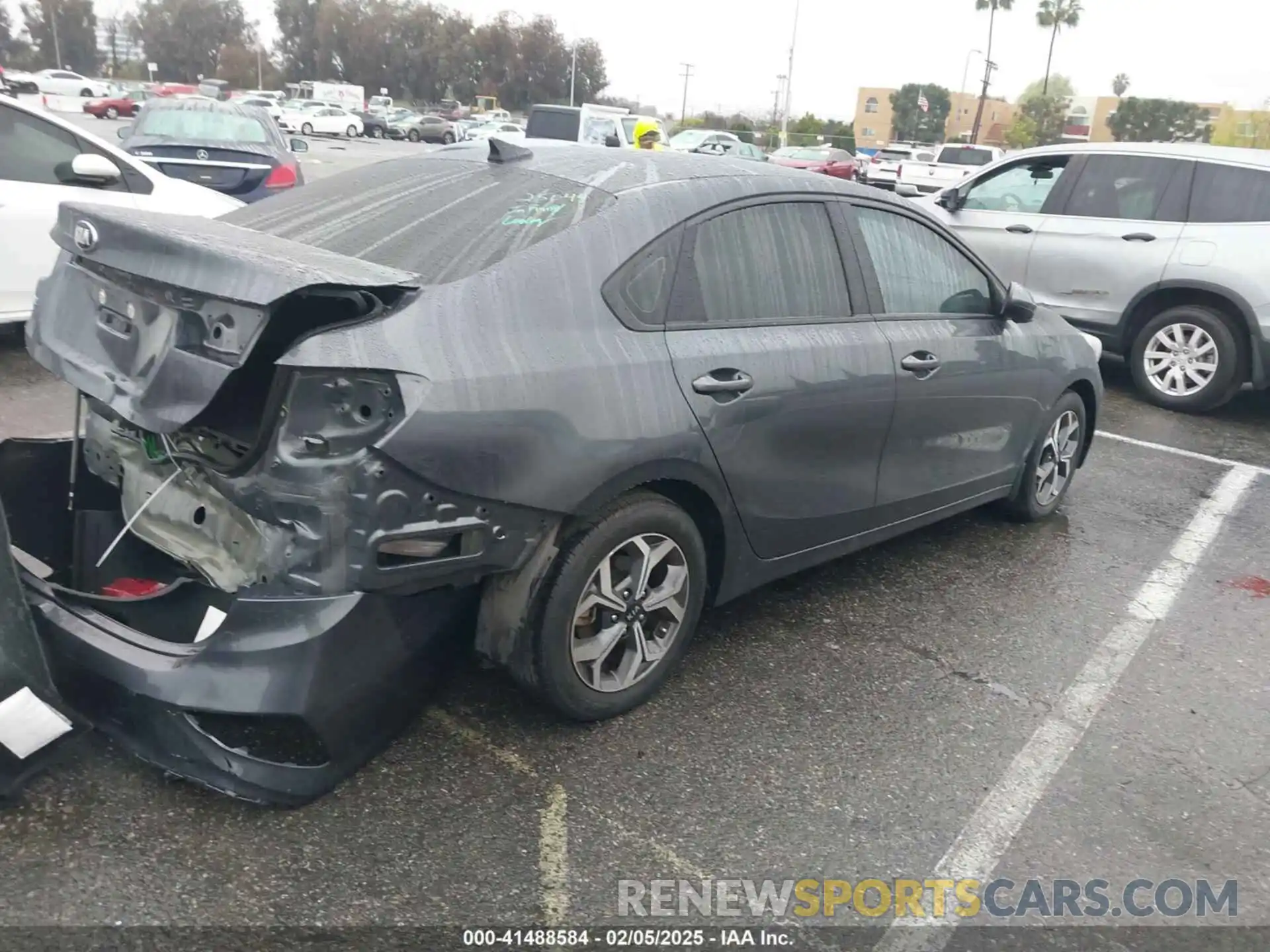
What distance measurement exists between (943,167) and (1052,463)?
73.0ft

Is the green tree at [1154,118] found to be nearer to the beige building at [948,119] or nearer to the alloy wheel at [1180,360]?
the beige building at [948,119]

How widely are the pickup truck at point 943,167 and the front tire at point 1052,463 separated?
1966cm

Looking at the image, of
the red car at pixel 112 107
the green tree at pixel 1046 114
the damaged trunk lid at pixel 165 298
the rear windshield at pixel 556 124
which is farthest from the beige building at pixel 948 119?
the damaged trunk lid at pixel 165 298

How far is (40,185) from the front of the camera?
6.17 meters

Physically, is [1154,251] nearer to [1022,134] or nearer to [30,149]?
[30,149]

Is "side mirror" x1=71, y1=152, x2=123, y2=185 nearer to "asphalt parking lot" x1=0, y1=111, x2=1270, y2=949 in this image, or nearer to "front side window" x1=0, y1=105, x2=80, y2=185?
"front side window" x1=0, y1=105, x2=80, y2=185

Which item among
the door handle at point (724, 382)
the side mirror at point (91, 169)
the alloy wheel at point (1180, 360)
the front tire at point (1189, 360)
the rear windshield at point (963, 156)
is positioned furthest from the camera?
the rear windshield at point (963, 156)

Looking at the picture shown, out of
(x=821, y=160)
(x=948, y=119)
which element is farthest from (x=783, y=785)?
(x=948, y=119)

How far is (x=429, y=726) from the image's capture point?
3.06 m

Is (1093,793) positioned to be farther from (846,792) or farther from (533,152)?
(533,152)

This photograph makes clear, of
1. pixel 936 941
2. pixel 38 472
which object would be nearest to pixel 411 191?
pixel 38 472

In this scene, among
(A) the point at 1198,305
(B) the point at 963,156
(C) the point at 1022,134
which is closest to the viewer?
(A) the point at 1198,305

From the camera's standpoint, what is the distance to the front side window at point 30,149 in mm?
6125

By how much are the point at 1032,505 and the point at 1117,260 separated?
3.77 metres
